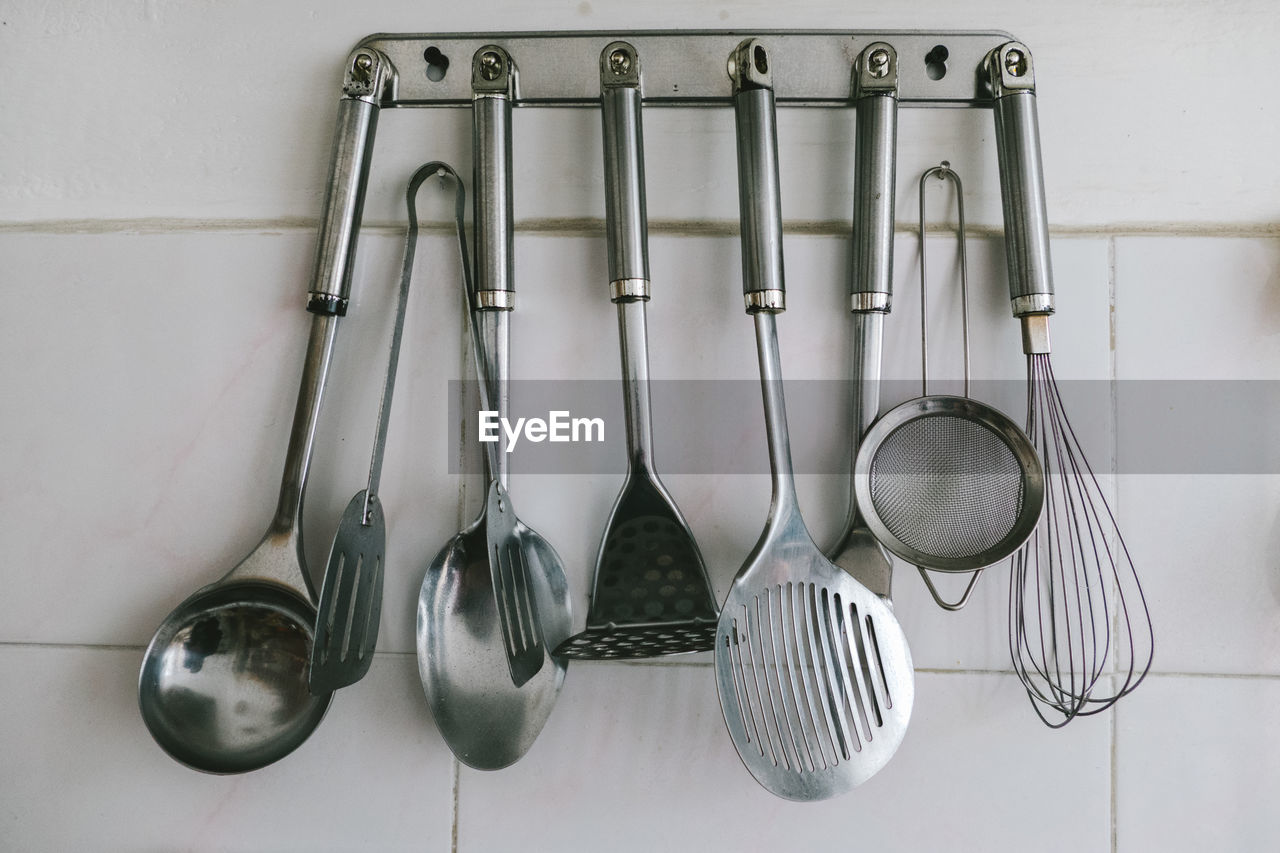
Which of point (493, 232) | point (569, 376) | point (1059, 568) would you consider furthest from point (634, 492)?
point (1059, 568)

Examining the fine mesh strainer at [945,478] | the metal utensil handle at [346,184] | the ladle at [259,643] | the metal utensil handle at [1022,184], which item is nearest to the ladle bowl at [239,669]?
the ladle at [259,643]

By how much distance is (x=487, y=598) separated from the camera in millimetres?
575

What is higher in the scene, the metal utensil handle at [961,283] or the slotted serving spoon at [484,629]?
the metal utensil handle at [961,283]

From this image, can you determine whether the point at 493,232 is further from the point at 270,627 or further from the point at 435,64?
the point at 270,627

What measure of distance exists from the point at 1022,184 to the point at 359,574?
0.52 meters

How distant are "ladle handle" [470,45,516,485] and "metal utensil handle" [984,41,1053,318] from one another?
34 centimetres

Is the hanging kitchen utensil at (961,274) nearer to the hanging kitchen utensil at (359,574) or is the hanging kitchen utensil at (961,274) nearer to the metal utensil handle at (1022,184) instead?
the metal utensil handle at (1022,184)

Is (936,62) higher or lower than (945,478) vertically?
higher

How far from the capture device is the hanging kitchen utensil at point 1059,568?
1.82 ft

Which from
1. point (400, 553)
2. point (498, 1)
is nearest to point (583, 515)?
point (400, 553)

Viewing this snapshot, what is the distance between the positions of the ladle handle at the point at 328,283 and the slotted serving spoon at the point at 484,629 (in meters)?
0.06

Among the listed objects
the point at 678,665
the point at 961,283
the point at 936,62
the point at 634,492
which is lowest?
the point at 678,665

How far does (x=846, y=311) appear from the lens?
0.58m

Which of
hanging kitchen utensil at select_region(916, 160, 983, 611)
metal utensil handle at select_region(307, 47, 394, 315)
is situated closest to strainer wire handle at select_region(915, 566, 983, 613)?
hanging kitchen utensil at select_region(916, 160, 983, 611)
